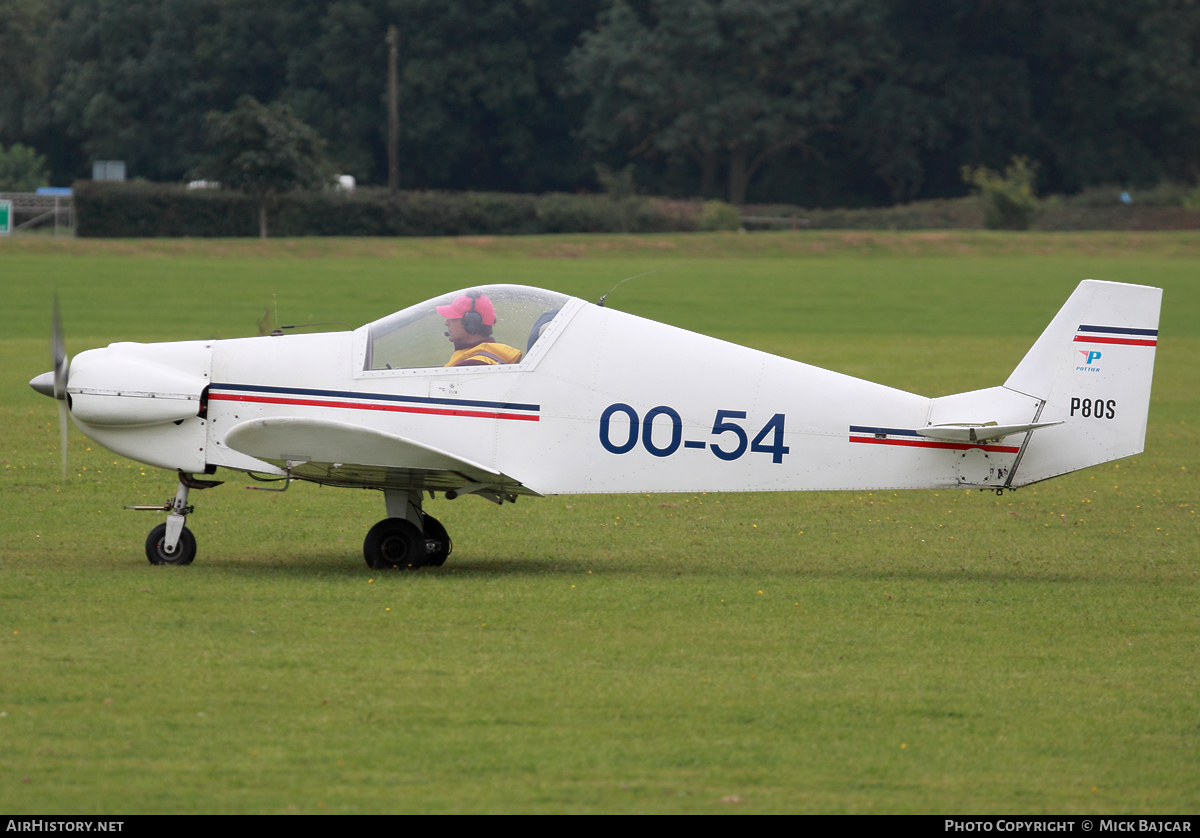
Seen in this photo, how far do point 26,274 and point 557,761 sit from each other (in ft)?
125

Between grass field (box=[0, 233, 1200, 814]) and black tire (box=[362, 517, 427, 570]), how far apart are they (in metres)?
0.16

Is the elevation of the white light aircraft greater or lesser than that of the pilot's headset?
lesser

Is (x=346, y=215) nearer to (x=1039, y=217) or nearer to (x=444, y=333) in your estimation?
(x=1039, y=217)

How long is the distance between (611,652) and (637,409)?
225cm

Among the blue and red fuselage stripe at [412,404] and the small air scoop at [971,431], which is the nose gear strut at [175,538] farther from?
the small air scoop at [971,431]

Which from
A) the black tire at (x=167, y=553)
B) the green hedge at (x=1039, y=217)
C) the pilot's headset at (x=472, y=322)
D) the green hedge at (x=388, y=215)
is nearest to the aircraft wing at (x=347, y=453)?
the pilot's headset at (x=472, y=322)

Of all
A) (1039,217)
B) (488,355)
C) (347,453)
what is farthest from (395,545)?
(1039,217)

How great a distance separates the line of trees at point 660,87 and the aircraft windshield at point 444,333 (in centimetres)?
7668

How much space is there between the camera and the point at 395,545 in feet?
32.1

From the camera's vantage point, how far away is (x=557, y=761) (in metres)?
5.99

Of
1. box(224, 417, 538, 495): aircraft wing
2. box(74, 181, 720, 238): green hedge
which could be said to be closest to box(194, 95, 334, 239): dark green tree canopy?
box(74, 181, 720, 238): green hedge

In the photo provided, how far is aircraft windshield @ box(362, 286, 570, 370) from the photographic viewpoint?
9547 millimetres

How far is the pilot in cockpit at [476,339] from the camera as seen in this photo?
9.53 meters

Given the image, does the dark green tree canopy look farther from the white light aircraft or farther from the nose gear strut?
the white light aircraft
